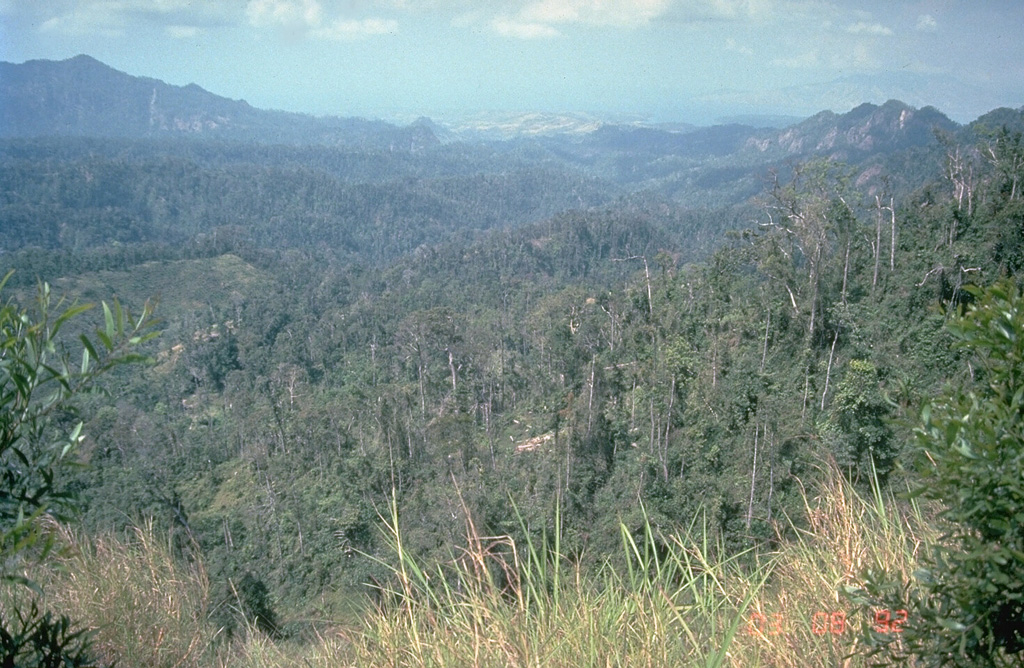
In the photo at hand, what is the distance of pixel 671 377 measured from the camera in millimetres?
16484

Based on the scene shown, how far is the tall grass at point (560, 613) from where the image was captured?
2070 mm

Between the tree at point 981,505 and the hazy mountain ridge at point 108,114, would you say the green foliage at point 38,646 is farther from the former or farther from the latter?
the hazy mountain ridge at point 108,114

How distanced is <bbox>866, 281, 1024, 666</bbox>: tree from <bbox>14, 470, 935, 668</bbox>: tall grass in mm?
220

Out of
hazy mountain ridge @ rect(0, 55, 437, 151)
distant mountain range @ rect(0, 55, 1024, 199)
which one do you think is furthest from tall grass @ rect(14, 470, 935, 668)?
hazy mountain ridge @ rect(0, 55, 437, 151)

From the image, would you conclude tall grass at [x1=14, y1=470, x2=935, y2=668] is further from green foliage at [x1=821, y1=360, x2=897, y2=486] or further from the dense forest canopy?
green foliage at [x1=821, y1=360, x2=897, y2=486]

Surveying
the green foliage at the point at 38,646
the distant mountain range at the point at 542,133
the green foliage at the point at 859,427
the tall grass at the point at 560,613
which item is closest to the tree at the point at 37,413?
the green foliage at the point at 38,646

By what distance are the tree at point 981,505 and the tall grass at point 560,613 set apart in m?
0.22

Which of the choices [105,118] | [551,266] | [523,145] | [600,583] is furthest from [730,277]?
[105,118]

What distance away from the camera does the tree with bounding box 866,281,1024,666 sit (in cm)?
151

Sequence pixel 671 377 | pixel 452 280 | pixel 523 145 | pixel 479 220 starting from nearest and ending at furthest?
1. pixel 671 377
2. pixel 452 280
3. pixel 479 220
4. pixel 523 145

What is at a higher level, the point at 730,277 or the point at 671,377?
the point at 730,277

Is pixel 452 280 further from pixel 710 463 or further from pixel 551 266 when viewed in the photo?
pixel 710 463

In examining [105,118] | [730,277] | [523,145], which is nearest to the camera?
[730,277]

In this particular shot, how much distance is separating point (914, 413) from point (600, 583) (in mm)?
1801
